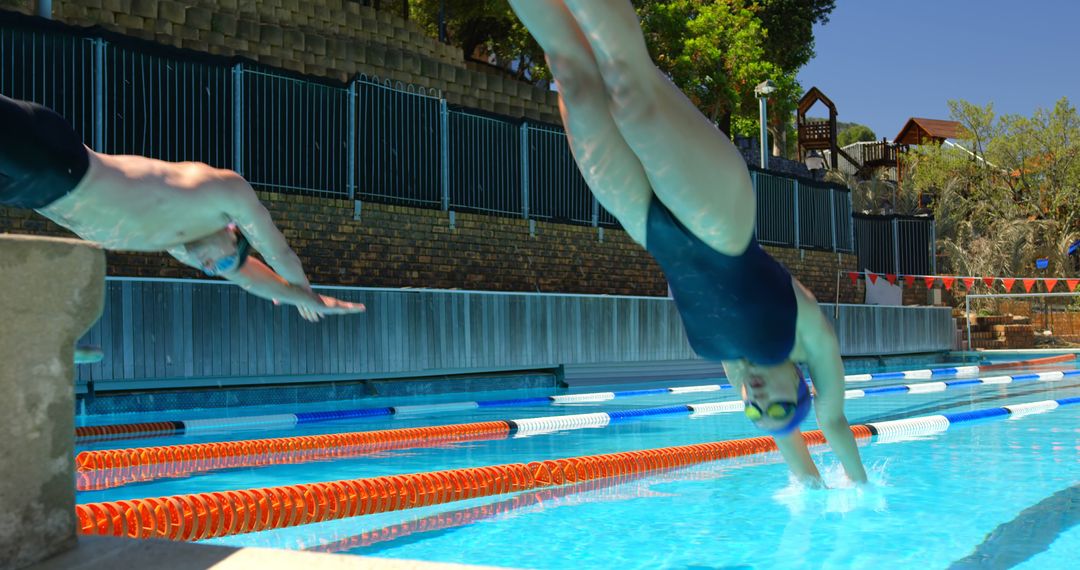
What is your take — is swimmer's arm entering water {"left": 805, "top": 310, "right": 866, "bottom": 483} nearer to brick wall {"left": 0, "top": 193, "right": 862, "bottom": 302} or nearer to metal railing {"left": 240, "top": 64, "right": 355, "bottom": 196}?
brick wall {"left": 0, "top": 193, "right": 862, "bottom": 302}

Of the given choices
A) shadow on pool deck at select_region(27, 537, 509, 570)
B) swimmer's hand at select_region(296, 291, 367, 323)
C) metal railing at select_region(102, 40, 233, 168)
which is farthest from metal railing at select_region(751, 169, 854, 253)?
shadow on pool deck at select_region(27, 537, 509, 570)

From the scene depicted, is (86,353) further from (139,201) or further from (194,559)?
(194,559)

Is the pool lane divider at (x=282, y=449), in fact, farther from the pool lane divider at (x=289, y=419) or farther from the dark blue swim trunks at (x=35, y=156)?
the dark blue swim trunks at (x=35, y=156)

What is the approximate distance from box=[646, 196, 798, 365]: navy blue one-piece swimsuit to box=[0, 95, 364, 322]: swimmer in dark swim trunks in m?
1.53

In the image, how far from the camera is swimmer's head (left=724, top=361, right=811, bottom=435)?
11.0 feet

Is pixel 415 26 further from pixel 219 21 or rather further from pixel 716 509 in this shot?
pixel 716 509

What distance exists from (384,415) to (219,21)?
7.50 m

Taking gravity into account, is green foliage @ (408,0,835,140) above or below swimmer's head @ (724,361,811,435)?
above

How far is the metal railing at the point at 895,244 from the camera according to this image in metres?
25.1

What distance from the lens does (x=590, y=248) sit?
17.8 meters

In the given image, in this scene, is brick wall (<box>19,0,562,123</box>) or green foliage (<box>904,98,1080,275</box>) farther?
green foliage (<box>904,98,1080,275</box>)

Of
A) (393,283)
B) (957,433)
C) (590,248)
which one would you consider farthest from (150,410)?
(590,248)

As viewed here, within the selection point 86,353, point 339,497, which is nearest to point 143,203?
point 86,353

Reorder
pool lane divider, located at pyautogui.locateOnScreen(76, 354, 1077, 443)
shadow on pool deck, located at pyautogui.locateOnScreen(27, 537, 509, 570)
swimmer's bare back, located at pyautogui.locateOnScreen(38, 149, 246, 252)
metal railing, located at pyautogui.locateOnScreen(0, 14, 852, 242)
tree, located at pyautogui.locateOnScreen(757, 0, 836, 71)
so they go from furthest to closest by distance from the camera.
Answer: tree, located at pyautogui.locateOnScreen(757, 0, 836, 71)
metal railing, located at pyautogui.locateOnScreen(0, 14, 852, 242)
pool lane divider, located at pyautogui.locateOnScreen(76, 354, 1077, 443)
swimmer's bare back, located at pyautogui.locateOnScreen(38, 149, 246, 252)
shadow on pool deck, located at pyautogui.locateOnScreen(27, 537, 509, 570)
